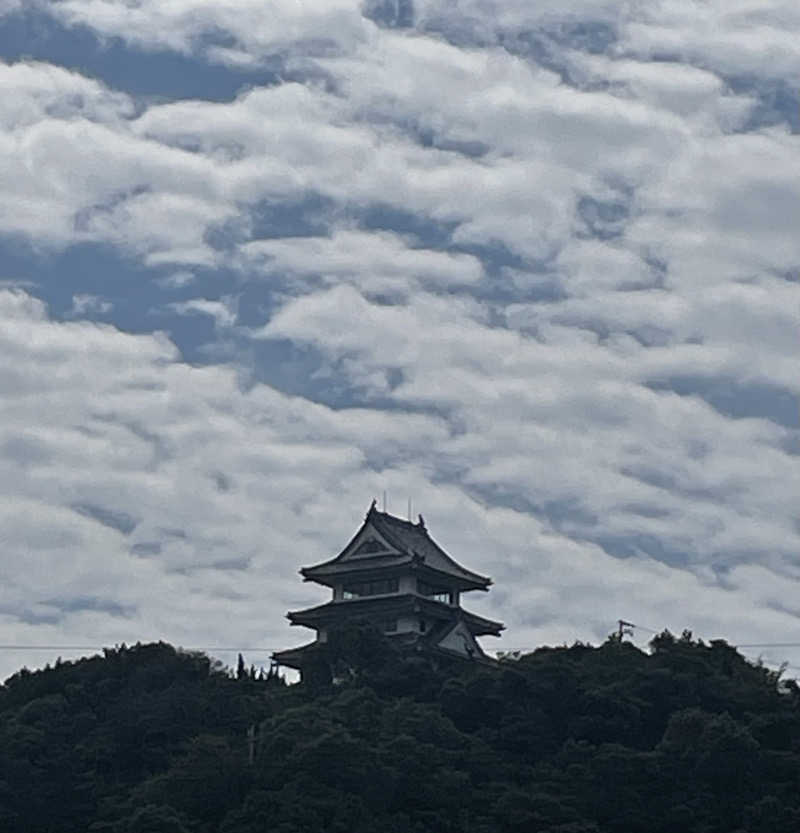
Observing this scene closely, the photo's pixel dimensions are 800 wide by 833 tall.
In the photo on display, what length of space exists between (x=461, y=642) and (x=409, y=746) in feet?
79.5

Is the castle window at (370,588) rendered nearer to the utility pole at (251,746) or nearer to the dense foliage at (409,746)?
the dense foliage at (409,746)

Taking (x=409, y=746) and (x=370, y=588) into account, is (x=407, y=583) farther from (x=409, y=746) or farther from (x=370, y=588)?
(x=409, y=746)

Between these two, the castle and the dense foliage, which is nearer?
the dense foliage

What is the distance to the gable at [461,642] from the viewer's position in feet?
282

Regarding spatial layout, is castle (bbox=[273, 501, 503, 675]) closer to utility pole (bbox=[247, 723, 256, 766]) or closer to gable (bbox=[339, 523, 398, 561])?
gable (bbox=[339, 523, 398, 561])

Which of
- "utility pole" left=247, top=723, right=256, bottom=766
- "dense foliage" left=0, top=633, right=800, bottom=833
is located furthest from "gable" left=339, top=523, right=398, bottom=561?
"utility pole" left=247, top=723, right=256, bottom=766

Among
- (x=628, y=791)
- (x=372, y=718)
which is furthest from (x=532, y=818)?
(x=372, y=718)

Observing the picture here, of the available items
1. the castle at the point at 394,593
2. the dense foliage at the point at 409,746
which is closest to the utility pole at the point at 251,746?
the dense foliage at the point at 409,746

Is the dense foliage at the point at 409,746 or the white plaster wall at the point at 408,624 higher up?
the white plaster wall at the point at 408,624

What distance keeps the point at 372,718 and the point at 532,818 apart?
787 cm

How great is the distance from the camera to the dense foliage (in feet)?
201

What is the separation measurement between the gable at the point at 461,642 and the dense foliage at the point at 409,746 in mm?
9041

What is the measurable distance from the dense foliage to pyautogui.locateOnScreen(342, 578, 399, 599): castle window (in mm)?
9017

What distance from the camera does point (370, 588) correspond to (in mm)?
87375
